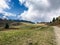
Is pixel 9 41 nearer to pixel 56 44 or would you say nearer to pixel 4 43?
pixel 4 43

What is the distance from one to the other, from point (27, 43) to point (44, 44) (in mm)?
2632

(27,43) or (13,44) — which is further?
(27,43)

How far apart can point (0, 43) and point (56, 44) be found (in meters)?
8.45

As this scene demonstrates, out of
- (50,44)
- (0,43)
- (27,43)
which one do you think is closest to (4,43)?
(0,43)

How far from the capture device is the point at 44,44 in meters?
23.0

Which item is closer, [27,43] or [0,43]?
[0,43]

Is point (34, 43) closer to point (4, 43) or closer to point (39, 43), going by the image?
point (39, 43)

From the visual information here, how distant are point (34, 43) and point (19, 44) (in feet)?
8.23

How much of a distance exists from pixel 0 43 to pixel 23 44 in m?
3.40

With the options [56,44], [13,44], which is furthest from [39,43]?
[13,44]

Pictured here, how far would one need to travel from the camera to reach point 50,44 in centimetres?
2309

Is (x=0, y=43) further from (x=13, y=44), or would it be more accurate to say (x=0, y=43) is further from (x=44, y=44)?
(x=44, y=44)

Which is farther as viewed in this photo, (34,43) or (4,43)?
(34,43)

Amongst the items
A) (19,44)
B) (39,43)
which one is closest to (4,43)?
(19,44)
